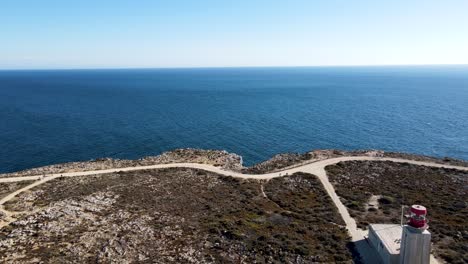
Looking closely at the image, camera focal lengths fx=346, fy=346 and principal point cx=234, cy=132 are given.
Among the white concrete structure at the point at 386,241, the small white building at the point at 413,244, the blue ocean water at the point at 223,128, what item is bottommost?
the blue ocean water at the point at 223,128

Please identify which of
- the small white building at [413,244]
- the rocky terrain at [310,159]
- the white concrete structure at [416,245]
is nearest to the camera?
the small white building at [413,244]

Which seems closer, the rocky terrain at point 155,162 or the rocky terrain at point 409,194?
the rocky terrain at point 409,194

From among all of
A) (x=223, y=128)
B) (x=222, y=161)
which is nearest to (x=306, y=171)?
(x=222, y=161)

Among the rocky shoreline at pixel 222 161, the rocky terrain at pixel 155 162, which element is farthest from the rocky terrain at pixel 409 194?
the rocky terrain at pixel 155 162

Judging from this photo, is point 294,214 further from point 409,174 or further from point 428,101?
point 428,101

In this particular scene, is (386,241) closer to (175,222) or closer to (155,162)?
(175,222)

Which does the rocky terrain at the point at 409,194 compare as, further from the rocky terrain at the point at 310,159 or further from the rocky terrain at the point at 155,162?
the rocky terrain at the point at 155,162

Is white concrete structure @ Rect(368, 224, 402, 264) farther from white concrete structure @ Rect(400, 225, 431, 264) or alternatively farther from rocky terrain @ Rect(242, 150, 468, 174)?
rocky terrain @ Rect(242, 150, 468, 174)

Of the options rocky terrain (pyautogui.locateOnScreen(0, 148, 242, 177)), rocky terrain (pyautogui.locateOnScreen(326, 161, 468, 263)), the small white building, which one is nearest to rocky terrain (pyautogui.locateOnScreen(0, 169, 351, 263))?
the small white building
